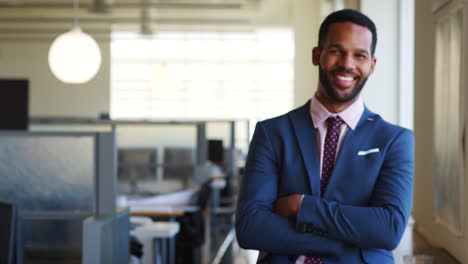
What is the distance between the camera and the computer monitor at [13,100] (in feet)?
33.8

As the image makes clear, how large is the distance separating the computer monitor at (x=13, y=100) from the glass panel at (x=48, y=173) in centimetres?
771

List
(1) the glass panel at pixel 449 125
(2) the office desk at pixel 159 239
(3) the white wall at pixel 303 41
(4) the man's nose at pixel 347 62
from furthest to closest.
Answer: (3) the white wall at pixel 303 41 → (2) the office desk at pixel 159 239 → (1) the glass panel at pixel 449 125 → (4) the man's nose at pixel 347 62

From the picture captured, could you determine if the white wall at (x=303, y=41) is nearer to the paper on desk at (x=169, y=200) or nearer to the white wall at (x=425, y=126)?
the paper on desk at (x=169, y=200)

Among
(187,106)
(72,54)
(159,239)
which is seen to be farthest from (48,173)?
(187,106)

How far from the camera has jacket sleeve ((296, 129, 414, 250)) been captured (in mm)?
1329

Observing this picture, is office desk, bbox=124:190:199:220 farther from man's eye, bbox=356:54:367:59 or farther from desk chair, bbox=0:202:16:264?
man's eye, bbox=356:54:367:59

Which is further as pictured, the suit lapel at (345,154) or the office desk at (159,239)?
the office desk at (159,239)

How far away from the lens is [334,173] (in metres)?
1.33

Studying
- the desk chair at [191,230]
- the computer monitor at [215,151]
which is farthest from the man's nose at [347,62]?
the computer monitor at [215,151]

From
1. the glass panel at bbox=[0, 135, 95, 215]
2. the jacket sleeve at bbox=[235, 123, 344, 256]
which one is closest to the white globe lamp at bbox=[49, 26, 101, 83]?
the glass panel at bbox=[0, 135, 95, 215]

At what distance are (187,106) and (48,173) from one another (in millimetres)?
8963

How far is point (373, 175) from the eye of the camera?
1.36m

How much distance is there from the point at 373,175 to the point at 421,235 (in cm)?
143

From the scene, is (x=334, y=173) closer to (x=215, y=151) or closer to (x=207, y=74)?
(x=215, y=151)
